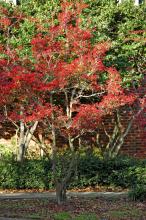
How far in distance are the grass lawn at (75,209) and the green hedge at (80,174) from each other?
7.95ft

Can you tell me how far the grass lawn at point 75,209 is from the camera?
10617 mm

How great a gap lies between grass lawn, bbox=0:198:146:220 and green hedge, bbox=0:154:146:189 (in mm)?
2425

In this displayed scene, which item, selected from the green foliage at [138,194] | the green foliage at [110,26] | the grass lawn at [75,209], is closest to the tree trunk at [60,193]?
the grass lawn at [75,209]

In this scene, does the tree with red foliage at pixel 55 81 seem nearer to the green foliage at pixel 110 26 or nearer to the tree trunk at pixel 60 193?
the tree trunk at pixel 60 193

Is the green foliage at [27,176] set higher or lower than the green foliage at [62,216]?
higher

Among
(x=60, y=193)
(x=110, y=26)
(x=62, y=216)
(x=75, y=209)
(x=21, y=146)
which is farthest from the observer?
(x=110, y=26)

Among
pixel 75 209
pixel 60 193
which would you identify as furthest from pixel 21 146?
pixel 75 209

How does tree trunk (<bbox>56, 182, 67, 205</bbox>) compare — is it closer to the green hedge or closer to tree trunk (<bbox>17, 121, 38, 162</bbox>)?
the green hedge

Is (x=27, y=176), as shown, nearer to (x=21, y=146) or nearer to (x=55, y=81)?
(x=21, y=146)

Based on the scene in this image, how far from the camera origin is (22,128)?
17484mm

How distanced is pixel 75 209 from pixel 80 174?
4.24m

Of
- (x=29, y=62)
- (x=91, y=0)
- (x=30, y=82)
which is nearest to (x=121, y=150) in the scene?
(x=91, y=0)

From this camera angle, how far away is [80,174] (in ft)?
52.6

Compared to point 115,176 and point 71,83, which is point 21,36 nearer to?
point 71,83
